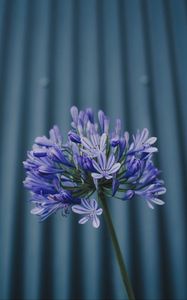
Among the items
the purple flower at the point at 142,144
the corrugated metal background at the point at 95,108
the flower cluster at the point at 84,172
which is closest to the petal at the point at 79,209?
the flower cluster at the point at 84,172

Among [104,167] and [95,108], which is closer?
[104,167]

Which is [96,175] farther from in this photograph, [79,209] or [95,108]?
[95,108]

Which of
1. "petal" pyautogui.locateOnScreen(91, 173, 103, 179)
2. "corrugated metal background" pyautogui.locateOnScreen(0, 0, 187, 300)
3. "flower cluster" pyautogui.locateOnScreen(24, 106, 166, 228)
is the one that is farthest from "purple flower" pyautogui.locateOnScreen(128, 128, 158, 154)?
"corrugated metal background" pyautogui.locateOnScreen(0, 0, 187, 300)

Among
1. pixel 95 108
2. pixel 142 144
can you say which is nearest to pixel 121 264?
pixel 142 144

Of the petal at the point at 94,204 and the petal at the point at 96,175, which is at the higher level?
the petal at the point at 96,175

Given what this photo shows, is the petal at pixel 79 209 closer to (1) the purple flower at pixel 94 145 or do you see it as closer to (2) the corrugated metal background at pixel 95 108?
(1) the purple flower at pixel 94 145

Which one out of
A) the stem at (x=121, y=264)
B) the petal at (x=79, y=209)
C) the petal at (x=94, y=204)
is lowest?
the stem at (x=121, y=264)
